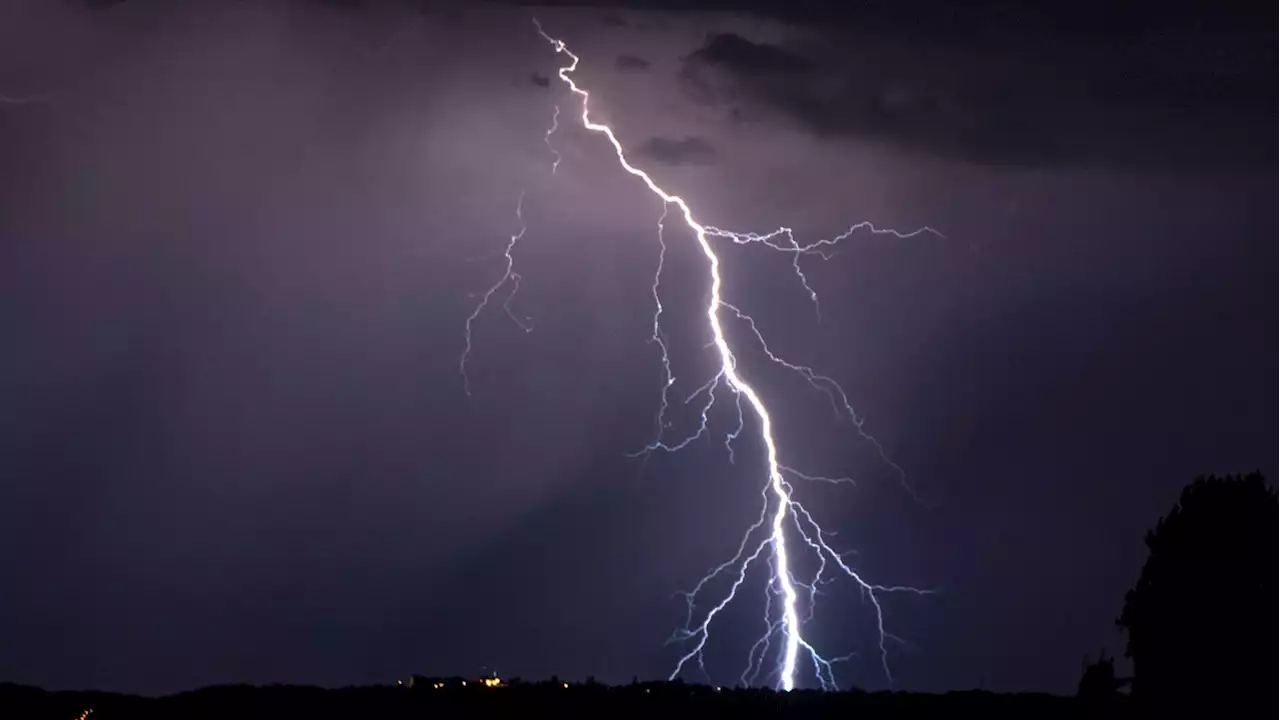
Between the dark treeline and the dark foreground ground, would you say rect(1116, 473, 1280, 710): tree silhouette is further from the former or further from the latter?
the dark foreground ground

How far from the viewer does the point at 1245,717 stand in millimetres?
21859

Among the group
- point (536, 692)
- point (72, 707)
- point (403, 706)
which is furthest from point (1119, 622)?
point (72, 707)

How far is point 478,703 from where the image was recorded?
2009 cm


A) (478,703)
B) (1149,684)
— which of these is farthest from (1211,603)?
(478,703)

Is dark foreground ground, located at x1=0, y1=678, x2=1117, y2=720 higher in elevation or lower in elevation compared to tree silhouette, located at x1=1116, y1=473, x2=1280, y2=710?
lower

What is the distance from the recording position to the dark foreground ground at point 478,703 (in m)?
19.6

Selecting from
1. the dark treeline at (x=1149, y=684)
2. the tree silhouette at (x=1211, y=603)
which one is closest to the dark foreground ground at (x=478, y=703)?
the dark treeline at (x=1149, y=684)

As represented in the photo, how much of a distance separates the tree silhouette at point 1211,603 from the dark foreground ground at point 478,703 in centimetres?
166

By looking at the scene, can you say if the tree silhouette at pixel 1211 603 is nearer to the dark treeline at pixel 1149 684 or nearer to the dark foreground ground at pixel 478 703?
the dark treeline at pixel 1149 684

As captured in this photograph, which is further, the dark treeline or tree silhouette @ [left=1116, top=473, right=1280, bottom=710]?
tree silhouette @ [left=1116, top=473, right=1280, bottom=710]

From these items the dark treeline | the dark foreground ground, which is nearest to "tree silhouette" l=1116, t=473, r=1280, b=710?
the dark treeline

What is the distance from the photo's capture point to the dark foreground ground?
64.2 feet

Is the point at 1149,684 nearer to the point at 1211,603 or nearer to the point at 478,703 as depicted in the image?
the point at 1211,603

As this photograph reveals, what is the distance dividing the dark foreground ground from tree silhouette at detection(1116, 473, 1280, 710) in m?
1.66
